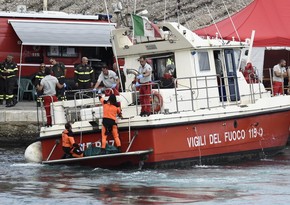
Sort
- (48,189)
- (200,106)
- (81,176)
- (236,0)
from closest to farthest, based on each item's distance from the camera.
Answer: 1. (48,189)
2. (81,176)
3. (200,106)
4. (236,0)

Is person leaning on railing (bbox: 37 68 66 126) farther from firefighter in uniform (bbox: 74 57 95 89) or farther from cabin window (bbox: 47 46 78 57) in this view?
cabin window (bbox: 47 46 78 57)

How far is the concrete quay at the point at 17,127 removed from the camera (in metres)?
25.3

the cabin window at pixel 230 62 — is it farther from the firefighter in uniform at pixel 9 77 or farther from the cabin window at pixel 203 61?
the firefighter in uniform at pixel 9 77

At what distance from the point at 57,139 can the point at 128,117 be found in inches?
62.1

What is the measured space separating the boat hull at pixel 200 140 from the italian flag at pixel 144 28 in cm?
223

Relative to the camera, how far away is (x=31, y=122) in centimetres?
2538

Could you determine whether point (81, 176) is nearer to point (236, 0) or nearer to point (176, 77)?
point (176, 77)

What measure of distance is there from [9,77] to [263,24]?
682 cm

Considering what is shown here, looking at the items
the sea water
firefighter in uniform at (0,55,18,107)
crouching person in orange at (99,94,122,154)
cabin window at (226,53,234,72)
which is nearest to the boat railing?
crouching person in orange at (99,94,122,154)

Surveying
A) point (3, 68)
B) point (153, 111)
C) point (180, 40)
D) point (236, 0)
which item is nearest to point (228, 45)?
point (180, 40)

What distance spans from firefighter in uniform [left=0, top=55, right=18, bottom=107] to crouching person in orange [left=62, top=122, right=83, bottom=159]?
7369mm

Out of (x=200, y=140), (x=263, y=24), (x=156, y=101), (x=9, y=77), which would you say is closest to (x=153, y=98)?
(x=156, y=101)

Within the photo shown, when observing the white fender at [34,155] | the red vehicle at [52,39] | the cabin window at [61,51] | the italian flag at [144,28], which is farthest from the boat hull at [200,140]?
the cabin window at [61,51]

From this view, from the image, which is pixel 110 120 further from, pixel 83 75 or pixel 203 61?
pixel 83 75
